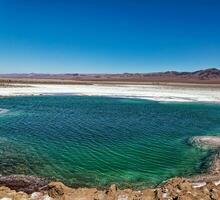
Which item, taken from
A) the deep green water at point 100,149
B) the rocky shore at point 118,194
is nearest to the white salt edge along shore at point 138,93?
the deep green water at point 100,149

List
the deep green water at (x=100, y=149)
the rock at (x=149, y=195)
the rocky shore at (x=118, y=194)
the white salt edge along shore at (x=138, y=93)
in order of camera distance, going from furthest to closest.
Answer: the white salt edge along shore at (x=138, y=93) < the deep green water at (x=100, y=149) < the rock at (x=149, y=195) < the rocky shore at (x=118, y=194)

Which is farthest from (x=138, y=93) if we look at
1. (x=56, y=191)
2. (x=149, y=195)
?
(x=56, y=191)

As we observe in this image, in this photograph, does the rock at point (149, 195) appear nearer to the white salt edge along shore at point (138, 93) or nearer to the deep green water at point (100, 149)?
the deep green water at point (100, 149)

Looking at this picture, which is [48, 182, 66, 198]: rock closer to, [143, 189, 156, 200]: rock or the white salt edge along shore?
[143, 189, 156, 200]: rock

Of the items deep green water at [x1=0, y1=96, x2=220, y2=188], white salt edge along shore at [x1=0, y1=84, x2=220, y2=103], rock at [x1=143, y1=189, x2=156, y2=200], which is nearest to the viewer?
rock at [x1=143, y1=189, x2=156, y2=200]

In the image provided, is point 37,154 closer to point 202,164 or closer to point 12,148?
point 12,148

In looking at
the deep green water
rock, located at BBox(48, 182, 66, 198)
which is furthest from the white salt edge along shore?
rock, located at BBox(48, 182, 66, 198)

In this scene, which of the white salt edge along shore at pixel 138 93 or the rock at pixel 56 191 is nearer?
the rock at pixel 56 191

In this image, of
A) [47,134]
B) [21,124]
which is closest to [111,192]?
[47,134]

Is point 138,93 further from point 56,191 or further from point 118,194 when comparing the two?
point 56,191
